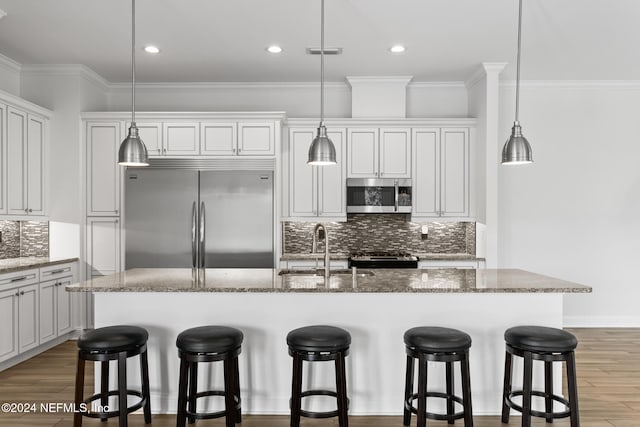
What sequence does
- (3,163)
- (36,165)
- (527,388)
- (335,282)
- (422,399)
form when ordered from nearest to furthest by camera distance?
(422,399)
(527,388)
(335,282)
(3,163)
(36,165)

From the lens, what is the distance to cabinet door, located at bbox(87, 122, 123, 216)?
210 inches

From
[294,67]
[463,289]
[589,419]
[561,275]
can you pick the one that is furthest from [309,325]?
[561,275]

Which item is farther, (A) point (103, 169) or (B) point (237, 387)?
(A) point (103, 169)

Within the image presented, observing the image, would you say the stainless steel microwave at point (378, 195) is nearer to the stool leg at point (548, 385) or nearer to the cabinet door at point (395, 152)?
the cabinet door at point (395, 152)

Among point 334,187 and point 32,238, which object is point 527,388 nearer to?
point 334,187

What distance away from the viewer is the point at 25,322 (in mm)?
4359

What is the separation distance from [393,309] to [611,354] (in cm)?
287

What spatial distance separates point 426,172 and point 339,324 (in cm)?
287

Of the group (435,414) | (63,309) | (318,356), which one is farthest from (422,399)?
(63,309)

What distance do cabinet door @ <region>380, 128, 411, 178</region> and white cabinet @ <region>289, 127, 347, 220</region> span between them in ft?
1.52

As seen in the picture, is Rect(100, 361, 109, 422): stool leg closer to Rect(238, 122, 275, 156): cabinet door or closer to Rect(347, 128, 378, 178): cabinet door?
Rect(238, 122, 275, 156): cabinet door

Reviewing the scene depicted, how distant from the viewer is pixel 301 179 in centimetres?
561

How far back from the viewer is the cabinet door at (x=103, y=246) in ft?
17.5

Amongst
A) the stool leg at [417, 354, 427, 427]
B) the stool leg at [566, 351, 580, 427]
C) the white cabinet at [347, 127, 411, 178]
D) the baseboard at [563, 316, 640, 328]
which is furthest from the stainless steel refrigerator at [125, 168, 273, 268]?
the baseboard at [563, 316, 640, 328]
